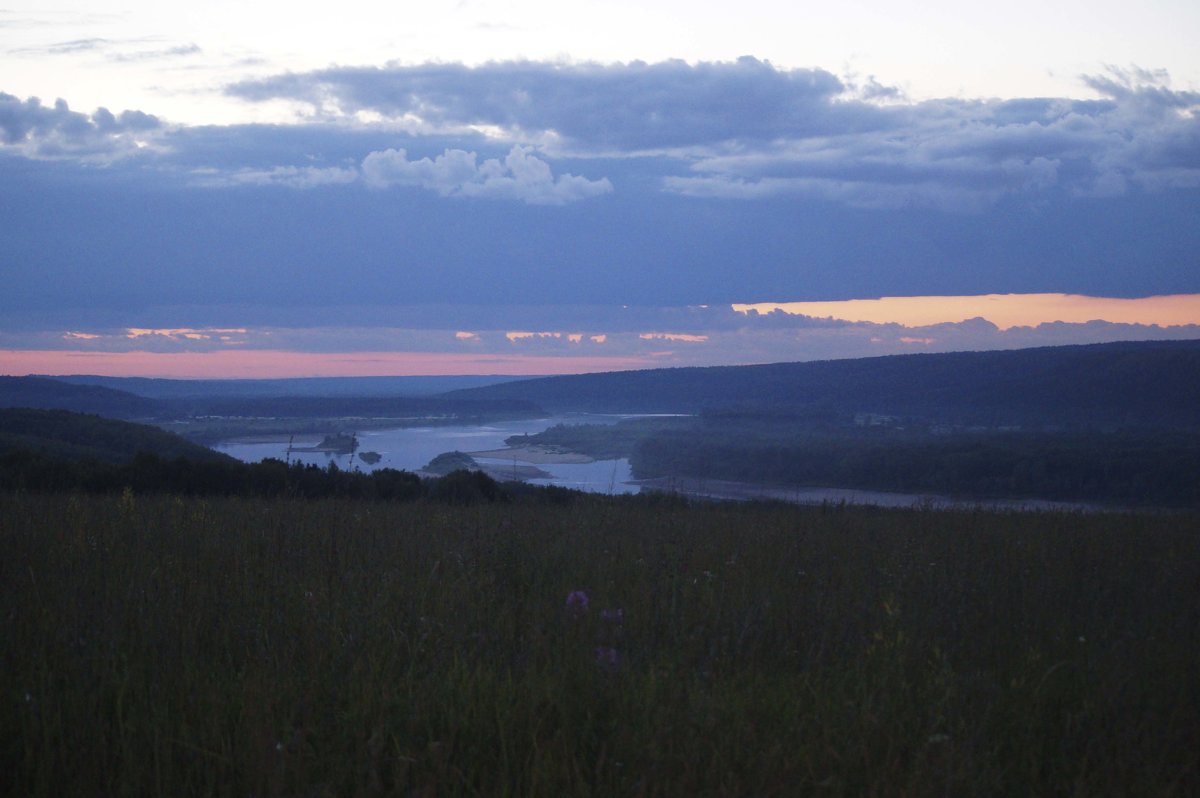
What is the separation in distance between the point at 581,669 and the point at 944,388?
3824 cm

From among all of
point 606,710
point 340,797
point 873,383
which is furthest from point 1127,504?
point 873,383

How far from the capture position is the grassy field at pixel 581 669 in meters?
3.07

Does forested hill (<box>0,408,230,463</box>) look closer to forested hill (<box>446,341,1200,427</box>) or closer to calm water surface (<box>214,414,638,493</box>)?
calm water surface (<box>214,414,638,493</box>)

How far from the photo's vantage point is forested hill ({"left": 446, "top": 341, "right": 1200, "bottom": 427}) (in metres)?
30.4

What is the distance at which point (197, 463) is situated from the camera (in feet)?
50.7

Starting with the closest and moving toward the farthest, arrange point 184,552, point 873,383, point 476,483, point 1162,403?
point 184,552 → point 476,483 → point 1162,403 → point 873,383

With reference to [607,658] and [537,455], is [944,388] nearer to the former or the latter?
[537,455]

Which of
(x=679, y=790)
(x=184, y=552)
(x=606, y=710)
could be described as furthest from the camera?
(x=184, y=552)

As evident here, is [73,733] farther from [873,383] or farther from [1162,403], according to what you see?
[873,383]

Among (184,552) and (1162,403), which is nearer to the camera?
(184,552)

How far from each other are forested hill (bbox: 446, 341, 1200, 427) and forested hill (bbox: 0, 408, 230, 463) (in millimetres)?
17091

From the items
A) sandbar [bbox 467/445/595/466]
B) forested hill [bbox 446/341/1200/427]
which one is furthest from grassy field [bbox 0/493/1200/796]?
forested hill [bbox 446/341/1200/427]

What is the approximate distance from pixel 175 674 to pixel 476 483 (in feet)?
41.5

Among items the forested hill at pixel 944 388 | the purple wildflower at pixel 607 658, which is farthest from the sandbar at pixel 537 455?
the purple wildflower at pixel 607 658
